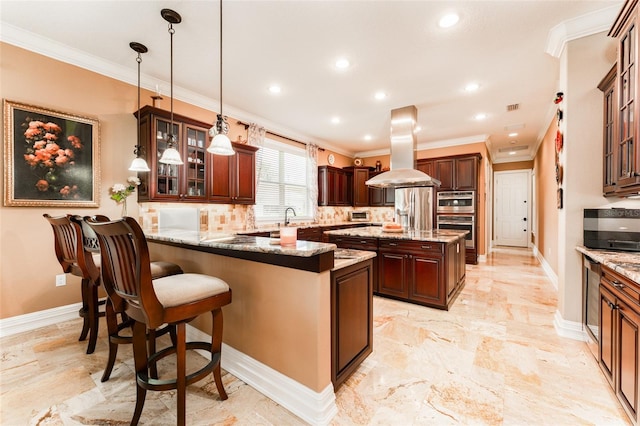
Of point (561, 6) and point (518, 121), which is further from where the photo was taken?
point (518, 121)

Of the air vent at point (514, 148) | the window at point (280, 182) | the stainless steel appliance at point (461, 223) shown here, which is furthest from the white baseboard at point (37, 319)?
the air vent at point (514, 148)

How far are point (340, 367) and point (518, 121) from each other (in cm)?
567

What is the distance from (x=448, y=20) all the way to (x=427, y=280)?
2737 mm

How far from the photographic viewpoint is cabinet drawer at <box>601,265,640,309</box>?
1378mm

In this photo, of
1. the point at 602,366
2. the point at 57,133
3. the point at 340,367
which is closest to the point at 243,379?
the point at 340,367

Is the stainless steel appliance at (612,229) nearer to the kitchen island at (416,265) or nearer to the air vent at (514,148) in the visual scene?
the kitchen island at (416,265)

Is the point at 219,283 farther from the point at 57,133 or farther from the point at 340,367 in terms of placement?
the point at 57,133

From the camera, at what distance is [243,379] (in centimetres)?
191

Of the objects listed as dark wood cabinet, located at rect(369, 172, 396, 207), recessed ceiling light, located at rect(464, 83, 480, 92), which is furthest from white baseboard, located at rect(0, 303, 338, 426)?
dark wood cabinet, located at rect(369, 172, 396, 207)

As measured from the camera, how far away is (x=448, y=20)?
93.0 inches

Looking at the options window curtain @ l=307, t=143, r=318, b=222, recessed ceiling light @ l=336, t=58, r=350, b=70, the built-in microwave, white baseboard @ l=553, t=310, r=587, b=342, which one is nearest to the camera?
white baseboard @ l=553, t=310, r=587, b=342

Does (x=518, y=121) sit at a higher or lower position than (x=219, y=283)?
higher

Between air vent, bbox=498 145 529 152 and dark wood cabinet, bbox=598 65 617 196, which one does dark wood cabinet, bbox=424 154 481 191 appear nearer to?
air vent, bbox=498 145 529 152

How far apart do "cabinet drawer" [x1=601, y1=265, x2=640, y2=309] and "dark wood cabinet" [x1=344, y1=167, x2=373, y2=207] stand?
560cm
